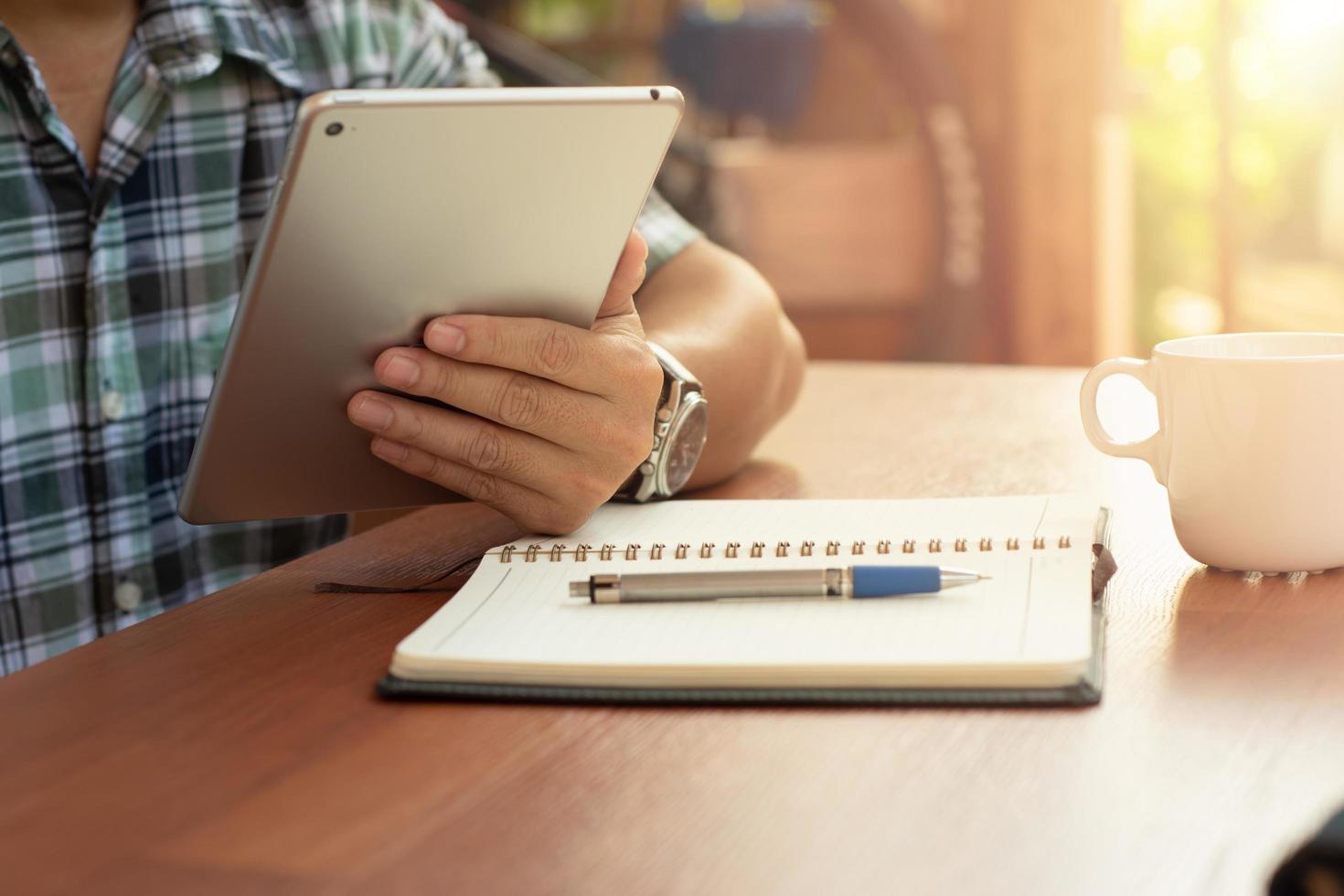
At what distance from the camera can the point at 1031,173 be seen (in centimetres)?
307

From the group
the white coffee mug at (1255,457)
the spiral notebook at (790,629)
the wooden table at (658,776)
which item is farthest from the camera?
the white coffee mug at (1255,457)

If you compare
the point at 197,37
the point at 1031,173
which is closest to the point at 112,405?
the point at 197,37

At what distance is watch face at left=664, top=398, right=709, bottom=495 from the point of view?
2.61 ft

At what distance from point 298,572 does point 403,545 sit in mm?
66

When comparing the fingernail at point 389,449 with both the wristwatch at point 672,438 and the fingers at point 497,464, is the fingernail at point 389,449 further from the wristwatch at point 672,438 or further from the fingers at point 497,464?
the wristwatch at point 672,438

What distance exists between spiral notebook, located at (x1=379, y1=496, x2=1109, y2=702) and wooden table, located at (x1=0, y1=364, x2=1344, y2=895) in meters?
0.01

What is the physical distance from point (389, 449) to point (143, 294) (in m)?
0.40

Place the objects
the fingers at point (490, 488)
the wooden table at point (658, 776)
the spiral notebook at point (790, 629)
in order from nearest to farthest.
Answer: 1. the wooden table at point (658, 776)
2. the spiral notebook at point (790, 629)
3. the fingers at point (490, 488)

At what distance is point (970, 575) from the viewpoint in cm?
58

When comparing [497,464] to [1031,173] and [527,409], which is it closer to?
[527,409]

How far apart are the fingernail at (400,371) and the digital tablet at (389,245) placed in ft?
0.04

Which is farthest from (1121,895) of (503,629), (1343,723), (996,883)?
(503,629)

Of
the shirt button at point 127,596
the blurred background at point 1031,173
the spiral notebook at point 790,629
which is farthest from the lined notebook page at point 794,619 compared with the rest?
the blurred background at point 1031,173

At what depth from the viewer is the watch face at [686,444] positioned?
0.79 m
